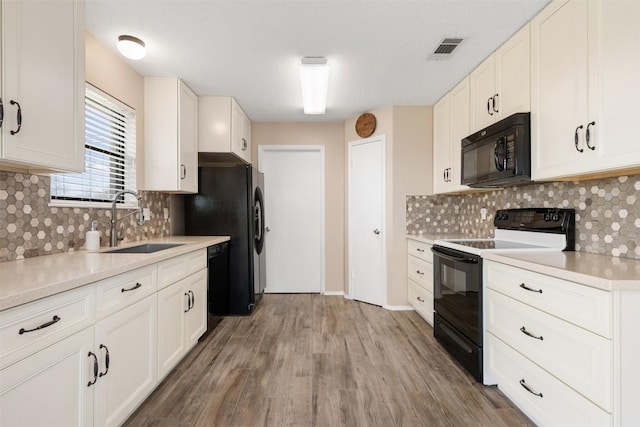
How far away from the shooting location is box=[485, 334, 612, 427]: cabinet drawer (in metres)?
1.29

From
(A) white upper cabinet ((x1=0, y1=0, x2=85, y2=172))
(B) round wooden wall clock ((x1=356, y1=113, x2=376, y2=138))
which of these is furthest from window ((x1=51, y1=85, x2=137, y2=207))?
(B) round wooden wall clock ((x1=356, y1=113, x2=376, y2=138))

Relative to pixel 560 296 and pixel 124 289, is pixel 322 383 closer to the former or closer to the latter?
pixel 124 289

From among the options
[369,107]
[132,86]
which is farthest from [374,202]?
[132,86]

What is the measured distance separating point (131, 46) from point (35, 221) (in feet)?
4.24

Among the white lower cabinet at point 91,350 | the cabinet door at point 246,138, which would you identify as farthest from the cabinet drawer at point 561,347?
the cabinet door at point 246,138

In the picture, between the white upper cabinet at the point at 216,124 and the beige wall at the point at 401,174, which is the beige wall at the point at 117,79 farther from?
the beige wall at the point at 401,174

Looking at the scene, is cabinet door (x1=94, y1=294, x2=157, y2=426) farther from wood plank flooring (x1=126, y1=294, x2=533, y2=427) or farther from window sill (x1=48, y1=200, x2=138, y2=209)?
window sill (x1=48, y1=200, x2=138, y2=209)

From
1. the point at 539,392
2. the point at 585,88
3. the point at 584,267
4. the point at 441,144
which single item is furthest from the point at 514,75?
the point at 539,392

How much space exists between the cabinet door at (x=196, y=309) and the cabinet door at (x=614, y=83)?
106 inches

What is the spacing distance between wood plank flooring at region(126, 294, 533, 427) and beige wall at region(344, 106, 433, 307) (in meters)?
0.64

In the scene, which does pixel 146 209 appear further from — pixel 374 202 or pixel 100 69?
pixel 374 202

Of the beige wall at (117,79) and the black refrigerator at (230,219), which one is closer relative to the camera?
the beige wall at (117,79)

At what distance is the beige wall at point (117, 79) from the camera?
2160mm

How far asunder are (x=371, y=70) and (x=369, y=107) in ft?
3.22
